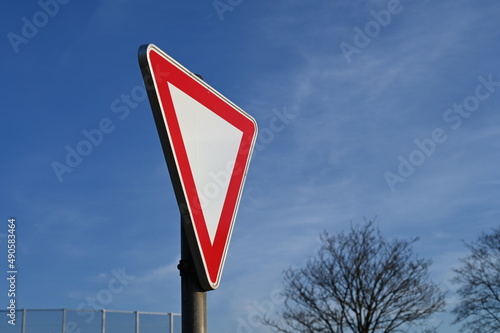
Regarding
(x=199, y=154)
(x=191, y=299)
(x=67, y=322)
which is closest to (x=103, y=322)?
(x=67, y=322)

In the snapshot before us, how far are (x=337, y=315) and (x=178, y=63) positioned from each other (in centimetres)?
2567

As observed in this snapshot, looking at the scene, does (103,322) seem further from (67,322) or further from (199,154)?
(199,154)

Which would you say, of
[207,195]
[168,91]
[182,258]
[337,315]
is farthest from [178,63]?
[337,315]

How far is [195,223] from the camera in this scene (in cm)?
196

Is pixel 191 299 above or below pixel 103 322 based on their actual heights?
below

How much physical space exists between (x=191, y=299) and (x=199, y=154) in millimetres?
472

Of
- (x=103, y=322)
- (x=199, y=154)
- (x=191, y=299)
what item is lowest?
(x=191, y=299)

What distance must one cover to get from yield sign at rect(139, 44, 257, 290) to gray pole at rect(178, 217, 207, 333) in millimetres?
38

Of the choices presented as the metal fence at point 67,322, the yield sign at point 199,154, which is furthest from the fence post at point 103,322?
the yield sign at point 199,154

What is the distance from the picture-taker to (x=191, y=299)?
6.55ft

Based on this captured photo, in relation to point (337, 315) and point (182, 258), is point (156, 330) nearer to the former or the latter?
point (337, 315)

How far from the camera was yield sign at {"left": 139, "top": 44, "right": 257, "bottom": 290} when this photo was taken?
190 cm

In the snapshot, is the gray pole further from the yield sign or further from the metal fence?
the metal fence

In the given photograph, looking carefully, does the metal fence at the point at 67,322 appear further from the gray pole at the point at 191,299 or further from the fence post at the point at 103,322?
the gray pole at the point at 191,299
